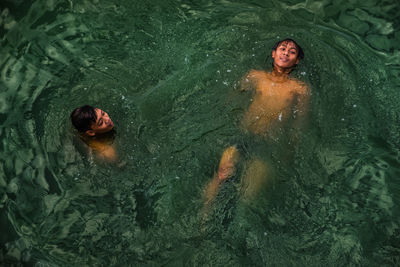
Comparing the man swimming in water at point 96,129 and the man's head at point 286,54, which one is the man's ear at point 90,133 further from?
the man's head at point 286,54

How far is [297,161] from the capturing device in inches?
181

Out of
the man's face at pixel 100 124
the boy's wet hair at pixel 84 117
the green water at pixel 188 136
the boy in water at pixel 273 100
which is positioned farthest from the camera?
the boy in water at pixel 273 100

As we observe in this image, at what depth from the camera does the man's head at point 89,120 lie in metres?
3.82

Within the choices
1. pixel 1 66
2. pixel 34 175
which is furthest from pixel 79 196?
pixel 1 66

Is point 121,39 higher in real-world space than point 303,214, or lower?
higher

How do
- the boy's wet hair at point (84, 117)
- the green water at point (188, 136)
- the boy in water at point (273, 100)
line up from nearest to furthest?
1. the boy's wet hair at point (84, 117)
2. the green water at point (188, 136)
3. the boy in water at point (273, 100)

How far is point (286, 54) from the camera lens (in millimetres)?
4578

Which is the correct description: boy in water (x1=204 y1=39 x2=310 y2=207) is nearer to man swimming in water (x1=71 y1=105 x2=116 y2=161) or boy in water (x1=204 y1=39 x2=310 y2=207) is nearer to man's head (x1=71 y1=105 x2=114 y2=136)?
man swimming in water (x1=71 y1=105 x2=116 y2=161)

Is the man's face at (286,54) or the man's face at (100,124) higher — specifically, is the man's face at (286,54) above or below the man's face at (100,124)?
above

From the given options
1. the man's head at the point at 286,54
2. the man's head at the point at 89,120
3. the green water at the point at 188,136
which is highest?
the man's head at the point at 286,54

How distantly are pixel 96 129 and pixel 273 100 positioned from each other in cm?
193

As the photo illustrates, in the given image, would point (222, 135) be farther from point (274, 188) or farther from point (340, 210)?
point (340, 210)

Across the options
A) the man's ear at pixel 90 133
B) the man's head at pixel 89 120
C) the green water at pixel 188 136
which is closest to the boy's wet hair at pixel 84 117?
the man's head at pixel 89 120

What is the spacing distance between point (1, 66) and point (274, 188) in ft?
11.7
